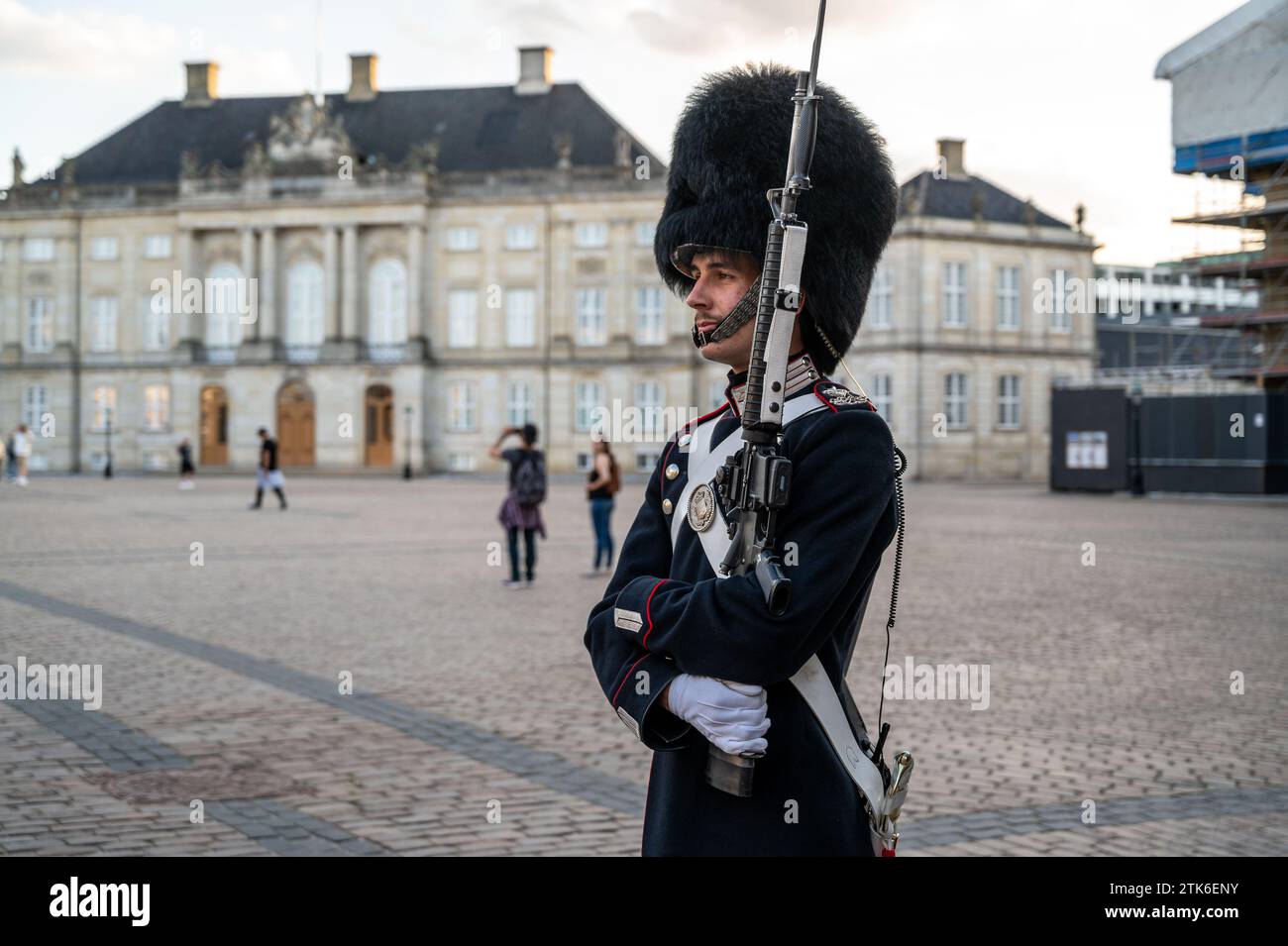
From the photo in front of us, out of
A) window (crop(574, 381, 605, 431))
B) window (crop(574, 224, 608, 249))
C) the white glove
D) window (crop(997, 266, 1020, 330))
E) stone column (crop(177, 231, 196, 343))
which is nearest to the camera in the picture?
the white glove

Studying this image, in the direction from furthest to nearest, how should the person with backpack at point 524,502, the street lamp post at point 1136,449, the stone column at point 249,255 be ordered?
the stone column at point 249,255
the street lamp post at point 1136,449
the person with backpack at point 524,502

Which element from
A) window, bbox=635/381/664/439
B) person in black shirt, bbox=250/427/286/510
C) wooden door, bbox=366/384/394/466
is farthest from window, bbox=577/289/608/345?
person in black shirt, bbox=250/427/286/510

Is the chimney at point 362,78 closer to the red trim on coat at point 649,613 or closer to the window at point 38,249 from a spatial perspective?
the window at point 38,249

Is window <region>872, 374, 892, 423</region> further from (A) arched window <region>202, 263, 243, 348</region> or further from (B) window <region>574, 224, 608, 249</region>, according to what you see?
(A) arched window <region>202, 263, 243, 348</region>

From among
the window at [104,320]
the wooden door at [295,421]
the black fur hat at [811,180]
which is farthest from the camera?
the window at [104,320]

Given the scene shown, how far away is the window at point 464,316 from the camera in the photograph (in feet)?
209

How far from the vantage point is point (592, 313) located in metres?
62.9

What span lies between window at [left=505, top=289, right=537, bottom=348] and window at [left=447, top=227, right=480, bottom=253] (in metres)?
2.67

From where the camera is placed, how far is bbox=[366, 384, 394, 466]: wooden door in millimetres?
63562

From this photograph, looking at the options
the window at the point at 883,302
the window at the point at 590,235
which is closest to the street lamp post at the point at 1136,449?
the window at the point at 883,302

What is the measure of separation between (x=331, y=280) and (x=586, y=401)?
12.5 metres

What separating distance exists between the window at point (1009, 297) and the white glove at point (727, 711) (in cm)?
6027
